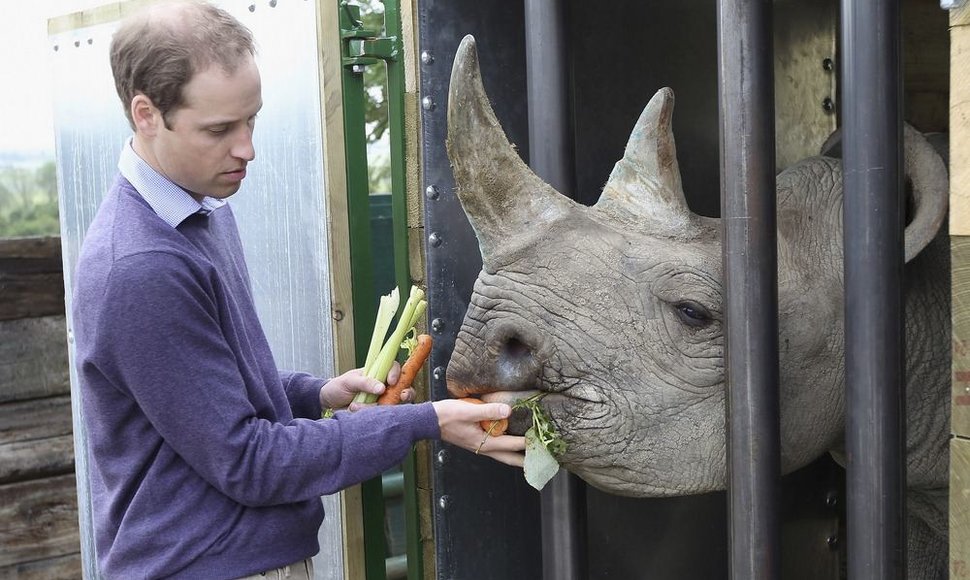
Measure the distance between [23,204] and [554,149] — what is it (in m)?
5.72

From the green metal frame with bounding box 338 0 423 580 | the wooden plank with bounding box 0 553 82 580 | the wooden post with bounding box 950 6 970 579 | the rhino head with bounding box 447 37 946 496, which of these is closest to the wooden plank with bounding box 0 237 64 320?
the wooden plank with bounding box 0 553 82 580

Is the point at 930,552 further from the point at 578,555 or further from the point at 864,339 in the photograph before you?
the point at 864,339

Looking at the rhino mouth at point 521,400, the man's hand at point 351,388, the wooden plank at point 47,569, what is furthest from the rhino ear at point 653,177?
the wooden plank at point 47,569

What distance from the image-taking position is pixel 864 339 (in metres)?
2.21

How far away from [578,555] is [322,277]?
1.03 meters

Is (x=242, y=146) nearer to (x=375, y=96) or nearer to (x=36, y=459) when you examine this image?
(x=36, y=459)

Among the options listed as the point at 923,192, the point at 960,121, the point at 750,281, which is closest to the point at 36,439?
the point at 750,281

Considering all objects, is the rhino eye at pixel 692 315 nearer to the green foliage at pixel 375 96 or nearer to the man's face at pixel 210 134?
the man's face at pixel 210 134

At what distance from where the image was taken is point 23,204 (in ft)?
25.3

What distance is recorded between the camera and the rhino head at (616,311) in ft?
8.25

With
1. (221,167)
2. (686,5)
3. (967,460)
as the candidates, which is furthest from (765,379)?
(686,5)

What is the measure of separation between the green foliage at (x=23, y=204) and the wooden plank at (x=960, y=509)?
258 inches

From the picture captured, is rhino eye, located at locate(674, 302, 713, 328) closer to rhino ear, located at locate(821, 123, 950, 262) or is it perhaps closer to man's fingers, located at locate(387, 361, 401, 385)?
rhino ear, located at locate(821, 123, 950, 262)

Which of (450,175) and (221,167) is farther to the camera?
(450,175)
